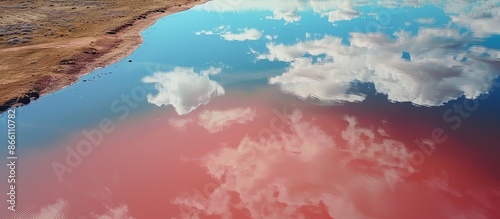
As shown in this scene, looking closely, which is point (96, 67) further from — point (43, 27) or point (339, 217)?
point (339, 217)

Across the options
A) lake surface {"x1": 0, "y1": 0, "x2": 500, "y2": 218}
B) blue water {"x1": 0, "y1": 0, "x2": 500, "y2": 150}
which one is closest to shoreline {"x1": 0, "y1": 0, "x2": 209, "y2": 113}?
blue water {"x1": 0, "y1": 0, "x2": 500, "y2": 150}

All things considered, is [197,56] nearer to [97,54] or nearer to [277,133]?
[97,54]

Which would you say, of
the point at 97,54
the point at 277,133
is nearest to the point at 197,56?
the point at 97,54

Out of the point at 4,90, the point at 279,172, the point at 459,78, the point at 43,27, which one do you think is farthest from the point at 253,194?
the point at 43,27

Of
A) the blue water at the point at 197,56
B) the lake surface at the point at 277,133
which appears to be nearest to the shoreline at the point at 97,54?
the blue water at the point at 197,56

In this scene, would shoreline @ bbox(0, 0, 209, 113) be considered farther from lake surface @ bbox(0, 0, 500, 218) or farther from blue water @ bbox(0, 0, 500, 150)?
lake surface @ bbox(0, 0, 500, 218)

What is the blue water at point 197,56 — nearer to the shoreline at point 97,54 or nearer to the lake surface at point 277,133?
the lake surface at point 277,133
